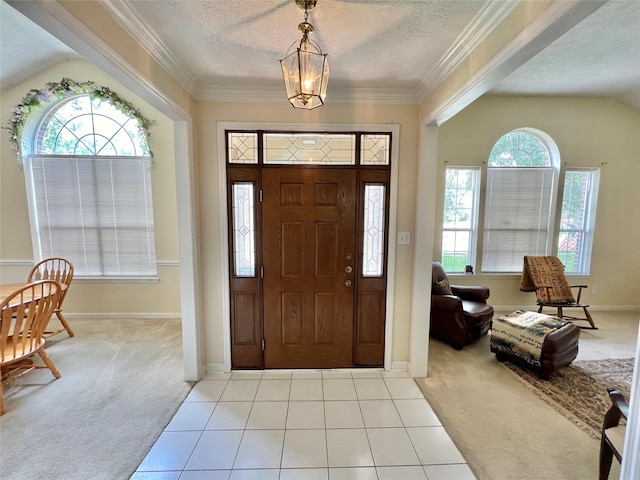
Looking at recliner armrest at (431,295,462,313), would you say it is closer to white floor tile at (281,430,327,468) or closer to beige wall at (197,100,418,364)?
beige wall at (197,100,418,364)

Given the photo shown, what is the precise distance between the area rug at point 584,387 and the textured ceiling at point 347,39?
2492 millimetres

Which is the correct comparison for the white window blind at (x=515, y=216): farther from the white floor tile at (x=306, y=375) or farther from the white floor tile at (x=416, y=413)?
the white floor tile at (x=306, y=375)

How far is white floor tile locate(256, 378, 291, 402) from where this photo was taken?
2.38 metres

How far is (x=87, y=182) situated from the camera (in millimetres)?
3756

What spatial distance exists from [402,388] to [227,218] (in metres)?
2.22

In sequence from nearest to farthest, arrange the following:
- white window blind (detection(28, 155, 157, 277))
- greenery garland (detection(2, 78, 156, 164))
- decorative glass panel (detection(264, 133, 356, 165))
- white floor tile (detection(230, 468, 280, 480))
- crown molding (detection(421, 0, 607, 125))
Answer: crown molding (detection(421, 0, 607, 125)) → white floor tile (detection(230, 468, 280, 480)) → decorative glass panel (detection(264, 133, 356, 165)) → greenery garland (detection(2, 78, 156, 164)) → white window blind (detection(28, 155, 157, 277))

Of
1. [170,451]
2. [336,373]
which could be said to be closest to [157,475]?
[170,451]

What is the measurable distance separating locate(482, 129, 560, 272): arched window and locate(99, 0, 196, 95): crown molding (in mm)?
4027

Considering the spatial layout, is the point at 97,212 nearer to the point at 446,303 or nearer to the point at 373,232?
the point at 373,232

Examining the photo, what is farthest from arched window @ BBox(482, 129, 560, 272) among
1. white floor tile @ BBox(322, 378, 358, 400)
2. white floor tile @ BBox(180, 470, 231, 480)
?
white floor tile @ BBox(180, 470, 231, 480)

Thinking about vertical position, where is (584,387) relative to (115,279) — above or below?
below

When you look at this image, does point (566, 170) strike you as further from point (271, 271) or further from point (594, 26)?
point (271, 271)

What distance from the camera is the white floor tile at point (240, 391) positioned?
2.38 meters

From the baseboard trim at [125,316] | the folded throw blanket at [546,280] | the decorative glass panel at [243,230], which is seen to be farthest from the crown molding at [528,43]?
the baseboard trim at [125,316]
